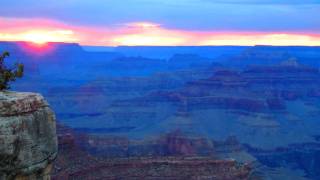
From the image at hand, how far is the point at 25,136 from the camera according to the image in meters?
7.23

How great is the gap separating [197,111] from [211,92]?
28.8 feet

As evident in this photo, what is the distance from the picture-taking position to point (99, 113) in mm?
83938

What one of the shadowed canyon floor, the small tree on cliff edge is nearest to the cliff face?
the small tree on cliff edge

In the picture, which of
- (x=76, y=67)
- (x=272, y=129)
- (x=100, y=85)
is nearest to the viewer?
(x=272, y=129)

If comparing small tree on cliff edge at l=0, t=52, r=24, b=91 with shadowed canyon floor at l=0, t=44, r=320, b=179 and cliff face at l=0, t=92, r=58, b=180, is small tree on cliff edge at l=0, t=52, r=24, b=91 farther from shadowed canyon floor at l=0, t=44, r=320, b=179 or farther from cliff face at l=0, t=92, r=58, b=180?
shadowed canyon floor at l=0, t=44, r=320, b=179

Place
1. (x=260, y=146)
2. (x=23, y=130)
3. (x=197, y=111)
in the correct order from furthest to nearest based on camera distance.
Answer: (x=197, y=111) < (x=260, y=146) < (x=23, y=130)

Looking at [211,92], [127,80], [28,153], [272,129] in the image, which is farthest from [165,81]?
[28,153]

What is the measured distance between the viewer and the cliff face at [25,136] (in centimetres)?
704

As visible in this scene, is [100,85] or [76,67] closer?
[100,85]

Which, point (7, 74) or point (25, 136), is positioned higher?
point (7, 74)

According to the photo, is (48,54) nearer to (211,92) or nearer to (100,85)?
(100,85)

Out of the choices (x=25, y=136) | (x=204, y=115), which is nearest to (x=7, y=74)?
(x=25, y=136)

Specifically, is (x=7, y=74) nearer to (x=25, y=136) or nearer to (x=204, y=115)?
(x=25, y=136)

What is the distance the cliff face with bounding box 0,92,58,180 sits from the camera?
704 cm
